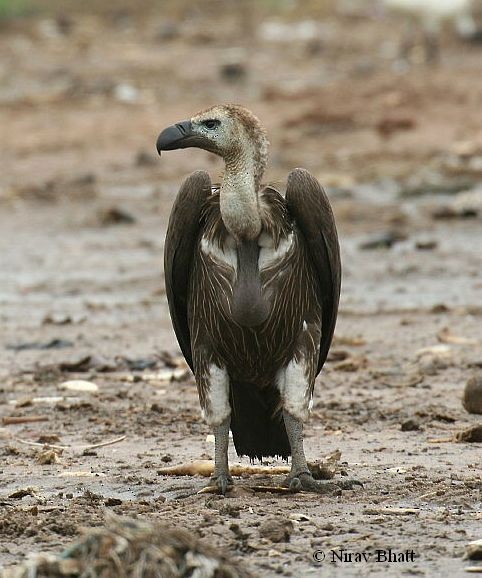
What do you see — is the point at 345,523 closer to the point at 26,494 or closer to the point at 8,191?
the point at 26,494

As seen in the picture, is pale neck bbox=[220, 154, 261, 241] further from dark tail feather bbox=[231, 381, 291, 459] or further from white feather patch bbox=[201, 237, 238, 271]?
dark tail feather bbox=[231, 381, 291, 459]

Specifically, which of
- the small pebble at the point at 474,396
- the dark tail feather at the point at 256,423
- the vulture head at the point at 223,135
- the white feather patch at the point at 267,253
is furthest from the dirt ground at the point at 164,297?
the vulture head at the point at 223,135

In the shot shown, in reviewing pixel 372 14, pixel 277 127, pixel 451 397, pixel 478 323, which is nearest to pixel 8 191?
pixel 277 127

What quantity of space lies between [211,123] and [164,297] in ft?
17.3

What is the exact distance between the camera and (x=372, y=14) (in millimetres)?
31328

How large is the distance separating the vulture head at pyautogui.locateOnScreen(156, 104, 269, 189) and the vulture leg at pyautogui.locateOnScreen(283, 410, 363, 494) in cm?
104

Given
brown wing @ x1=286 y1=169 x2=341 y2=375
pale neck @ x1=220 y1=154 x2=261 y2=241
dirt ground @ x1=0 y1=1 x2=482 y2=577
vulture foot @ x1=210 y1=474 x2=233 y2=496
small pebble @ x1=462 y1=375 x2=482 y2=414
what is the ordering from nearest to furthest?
dirt ground @ x1=0 y1=1 x2=482 y2=577
pale neck @ x1=220 y1=154 x2=261 y2=241
vulture foot @ x1=210 y1=474 x2=233 y2=496
brown wing @ x1=286 y1=169 x2=341 y2=375
small pebble @ x1=462 y1=375 x2=482 y2=414

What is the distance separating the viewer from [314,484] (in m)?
6.61

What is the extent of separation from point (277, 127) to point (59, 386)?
1091 cm

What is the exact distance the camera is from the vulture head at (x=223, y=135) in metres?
6.54

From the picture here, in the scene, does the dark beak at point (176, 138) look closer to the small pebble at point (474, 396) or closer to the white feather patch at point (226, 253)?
the white feather patch at point (226, 253)

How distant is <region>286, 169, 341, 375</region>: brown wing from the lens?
6.77 m

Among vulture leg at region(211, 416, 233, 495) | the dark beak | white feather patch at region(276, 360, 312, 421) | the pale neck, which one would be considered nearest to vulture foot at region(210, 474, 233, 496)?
vulture leg at region(211, 416, 233, 495)

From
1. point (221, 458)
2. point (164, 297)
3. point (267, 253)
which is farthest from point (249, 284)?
point (164, 297)
